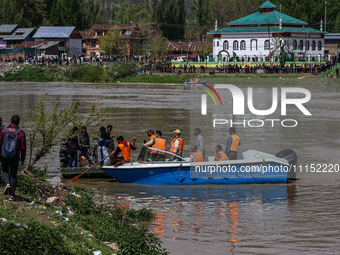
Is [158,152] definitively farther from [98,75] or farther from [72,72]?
[72,72]

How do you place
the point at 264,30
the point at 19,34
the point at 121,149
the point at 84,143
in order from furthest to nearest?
the point at 19,34, the point at 264,30, the point at 84,143, the point at 121,149

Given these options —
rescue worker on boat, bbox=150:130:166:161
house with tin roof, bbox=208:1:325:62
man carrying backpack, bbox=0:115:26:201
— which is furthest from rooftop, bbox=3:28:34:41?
man carrying backpack, bbox=0:115:26:201

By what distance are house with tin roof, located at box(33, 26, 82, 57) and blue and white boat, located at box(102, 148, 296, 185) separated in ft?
344

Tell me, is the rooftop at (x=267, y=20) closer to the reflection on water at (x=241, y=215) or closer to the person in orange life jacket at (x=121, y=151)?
the reflection on water at (x=241, y=215)

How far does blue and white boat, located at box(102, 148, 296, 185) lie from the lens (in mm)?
17828

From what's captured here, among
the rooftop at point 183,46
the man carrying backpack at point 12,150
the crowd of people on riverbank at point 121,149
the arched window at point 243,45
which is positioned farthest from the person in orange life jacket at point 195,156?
the rooftop at point 183,46

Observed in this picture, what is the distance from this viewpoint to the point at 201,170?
59.2 feet

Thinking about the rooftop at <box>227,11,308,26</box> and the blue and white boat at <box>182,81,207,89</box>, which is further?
the rooftop at <box>227,11,308,26</box>

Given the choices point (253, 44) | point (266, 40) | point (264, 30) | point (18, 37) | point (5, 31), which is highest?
point (5, 31)

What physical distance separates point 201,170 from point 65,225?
713cm

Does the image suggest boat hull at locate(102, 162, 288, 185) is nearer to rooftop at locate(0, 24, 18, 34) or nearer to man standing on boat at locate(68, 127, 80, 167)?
man standing on boat at locate(68, 127, 80, 167)

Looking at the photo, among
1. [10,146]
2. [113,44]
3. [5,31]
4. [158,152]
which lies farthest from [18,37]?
[10,146]

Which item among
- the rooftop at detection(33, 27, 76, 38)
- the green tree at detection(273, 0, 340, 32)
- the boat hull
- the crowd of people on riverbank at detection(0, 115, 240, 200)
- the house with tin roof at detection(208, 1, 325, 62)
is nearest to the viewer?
the boat hull

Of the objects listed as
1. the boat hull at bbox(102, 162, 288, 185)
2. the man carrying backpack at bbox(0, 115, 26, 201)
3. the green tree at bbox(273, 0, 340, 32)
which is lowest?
the boat hull at bbox(102, 162, 288, 185)
